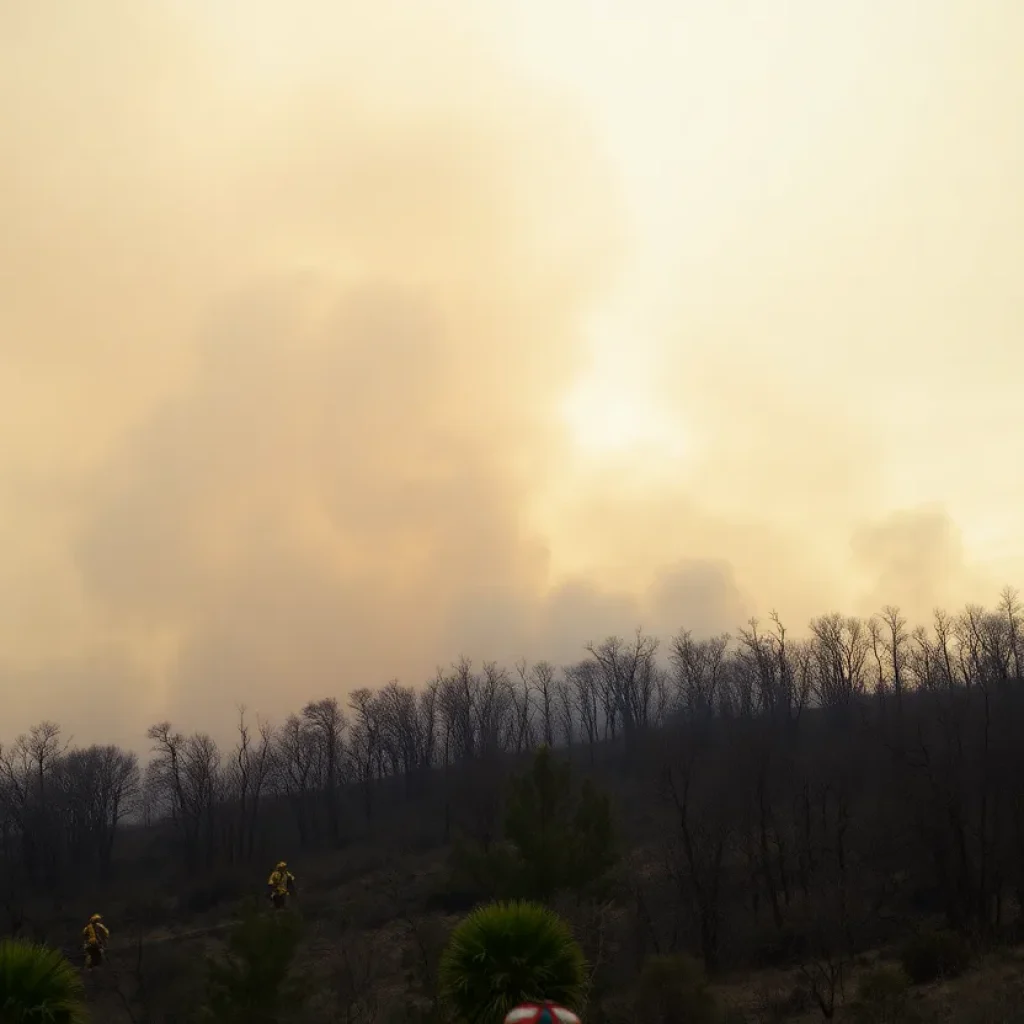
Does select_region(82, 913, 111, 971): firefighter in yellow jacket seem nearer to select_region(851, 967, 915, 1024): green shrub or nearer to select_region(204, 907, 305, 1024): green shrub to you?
select_region(204, 907, 305, 1024): green shrub

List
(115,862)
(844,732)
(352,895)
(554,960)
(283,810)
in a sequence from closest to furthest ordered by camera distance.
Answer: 1. (554,960)
2. (352,895)
3. (844,732)
4. (115,862)
5. (283,810)

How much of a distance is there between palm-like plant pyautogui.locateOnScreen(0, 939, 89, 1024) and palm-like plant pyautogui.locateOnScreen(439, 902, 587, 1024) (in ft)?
13.3

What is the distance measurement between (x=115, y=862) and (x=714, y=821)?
53299mm

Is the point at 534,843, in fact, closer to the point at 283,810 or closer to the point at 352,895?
the point at 352,895

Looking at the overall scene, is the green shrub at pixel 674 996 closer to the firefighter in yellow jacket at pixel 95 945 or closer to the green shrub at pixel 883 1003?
the green shrub at pixel 883 1003

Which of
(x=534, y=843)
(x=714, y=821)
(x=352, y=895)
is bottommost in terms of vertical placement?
(x=352, y=895)

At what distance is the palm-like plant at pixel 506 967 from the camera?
33.1 feet

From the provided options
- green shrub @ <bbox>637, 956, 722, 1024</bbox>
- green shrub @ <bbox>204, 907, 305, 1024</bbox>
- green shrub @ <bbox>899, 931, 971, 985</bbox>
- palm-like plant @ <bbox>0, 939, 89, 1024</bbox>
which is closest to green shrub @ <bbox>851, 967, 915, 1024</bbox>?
green shrub @ <bbox>637, 956, 722, 1024</bbox>

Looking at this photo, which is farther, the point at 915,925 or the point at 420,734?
the point at 420,734

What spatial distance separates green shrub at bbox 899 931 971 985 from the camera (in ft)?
87.7

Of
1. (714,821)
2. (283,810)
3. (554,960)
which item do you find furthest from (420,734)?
(554,960)

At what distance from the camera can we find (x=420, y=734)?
272 feet

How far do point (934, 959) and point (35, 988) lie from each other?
2643 cm

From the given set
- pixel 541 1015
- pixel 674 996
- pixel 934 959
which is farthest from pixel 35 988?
pixel 934 959
